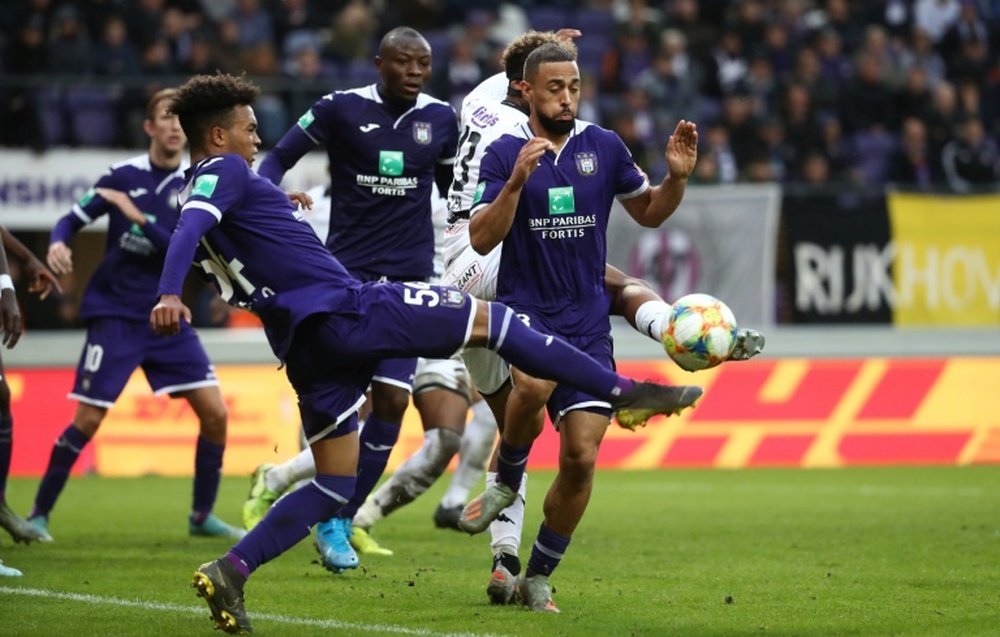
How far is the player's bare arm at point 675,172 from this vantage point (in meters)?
7.27

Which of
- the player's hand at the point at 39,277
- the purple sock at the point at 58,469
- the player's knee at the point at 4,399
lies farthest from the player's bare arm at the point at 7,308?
the purple sock at the point at 58,469

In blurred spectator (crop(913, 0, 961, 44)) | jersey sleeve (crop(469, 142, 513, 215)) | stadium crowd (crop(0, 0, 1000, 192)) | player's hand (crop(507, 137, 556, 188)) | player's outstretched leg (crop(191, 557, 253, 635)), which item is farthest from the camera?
blurred spectator (crop(913, 0, 961, 44))

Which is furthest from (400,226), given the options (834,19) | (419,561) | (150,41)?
(834,19)

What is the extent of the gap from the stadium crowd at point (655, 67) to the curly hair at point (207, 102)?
1054cm

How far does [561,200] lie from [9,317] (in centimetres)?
315

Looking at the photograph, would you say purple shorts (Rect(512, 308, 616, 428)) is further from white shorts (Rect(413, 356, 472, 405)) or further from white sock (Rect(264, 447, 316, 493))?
white shorts (Rect(413, 356, 472, 405))

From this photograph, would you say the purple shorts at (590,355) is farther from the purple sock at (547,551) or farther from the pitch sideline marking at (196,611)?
the pitch sideline marking at (196,611)

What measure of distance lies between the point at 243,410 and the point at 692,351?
910 centimetres

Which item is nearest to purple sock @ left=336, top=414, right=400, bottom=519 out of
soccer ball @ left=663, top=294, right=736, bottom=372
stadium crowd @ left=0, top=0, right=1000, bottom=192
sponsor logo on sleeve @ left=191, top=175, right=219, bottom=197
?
soccer ball @ left=663, top=294, right=736, bottom=372

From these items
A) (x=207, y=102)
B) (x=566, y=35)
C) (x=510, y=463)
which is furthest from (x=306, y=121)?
(x=510, y=463)

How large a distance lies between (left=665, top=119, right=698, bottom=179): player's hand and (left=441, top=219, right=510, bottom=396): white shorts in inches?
38.6

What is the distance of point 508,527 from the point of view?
7.76 meters

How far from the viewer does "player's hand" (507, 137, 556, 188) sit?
22.4 ft

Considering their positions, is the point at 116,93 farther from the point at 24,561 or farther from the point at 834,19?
the point at 834,19
